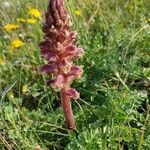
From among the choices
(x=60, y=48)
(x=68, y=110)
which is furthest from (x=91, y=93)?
(x=60, y=48)

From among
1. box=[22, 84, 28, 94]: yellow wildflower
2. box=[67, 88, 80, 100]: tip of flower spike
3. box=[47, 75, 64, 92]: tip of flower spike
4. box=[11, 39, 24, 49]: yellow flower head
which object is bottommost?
box=[67, 88, 80, 100]: tip of flower spike

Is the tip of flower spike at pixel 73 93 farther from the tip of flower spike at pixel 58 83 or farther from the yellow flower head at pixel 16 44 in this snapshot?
the yellow flower head at pixel 16 44

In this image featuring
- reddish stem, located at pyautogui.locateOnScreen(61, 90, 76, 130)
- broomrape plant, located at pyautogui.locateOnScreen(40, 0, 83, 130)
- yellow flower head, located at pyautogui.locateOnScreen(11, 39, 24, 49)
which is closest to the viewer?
broomrape plant, located at pyautogui.locateOnScreen(40, 0, 83, 130)

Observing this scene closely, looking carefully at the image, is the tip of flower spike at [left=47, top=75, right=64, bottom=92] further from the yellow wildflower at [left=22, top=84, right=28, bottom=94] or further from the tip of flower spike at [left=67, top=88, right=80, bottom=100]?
the yellow wildflower at [left=22, top=84, right=28, bottom=94]

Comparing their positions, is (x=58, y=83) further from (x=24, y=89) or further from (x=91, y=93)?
(x=24, y=89)

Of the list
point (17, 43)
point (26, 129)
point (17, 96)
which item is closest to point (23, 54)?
point (17, 43)

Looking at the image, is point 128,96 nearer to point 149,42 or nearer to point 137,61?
A: point 137,61

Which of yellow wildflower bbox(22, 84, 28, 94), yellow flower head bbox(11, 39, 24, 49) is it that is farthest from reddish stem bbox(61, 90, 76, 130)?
yellow flower head bbox(11, 39, 24, 49)
